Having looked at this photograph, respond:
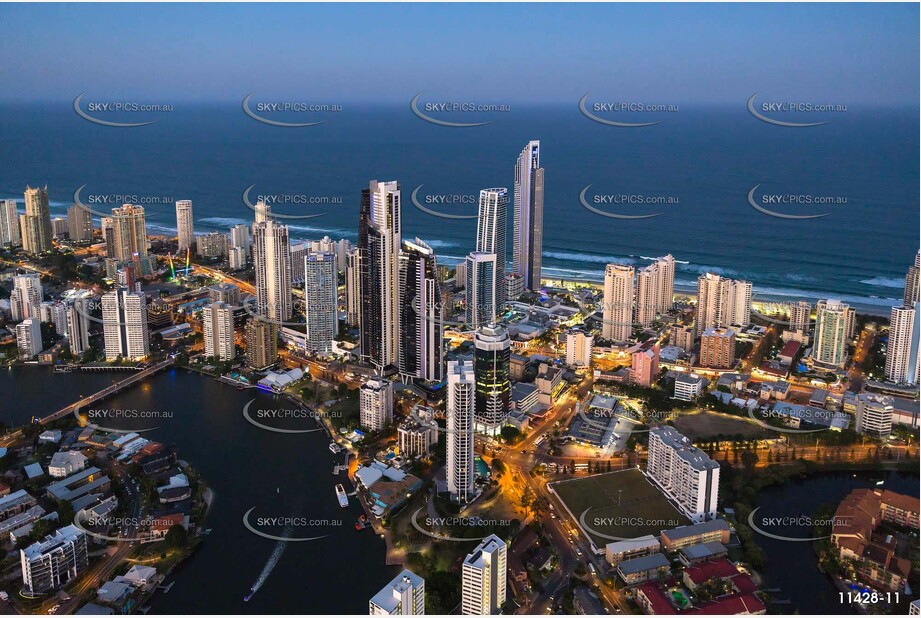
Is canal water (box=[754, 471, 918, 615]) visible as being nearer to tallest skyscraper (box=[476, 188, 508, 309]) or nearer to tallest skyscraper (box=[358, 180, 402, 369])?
tallest skyscraper (box=[358, 180, 402, 369])

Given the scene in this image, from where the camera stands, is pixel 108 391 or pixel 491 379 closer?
pixel 491 379

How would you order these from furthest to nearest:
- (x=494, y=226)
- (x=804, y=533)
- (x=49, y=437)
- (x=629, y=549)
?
(x=494, y=226) → (x=49, y=437) → (x=804, y=533) → (x=629, y=549)

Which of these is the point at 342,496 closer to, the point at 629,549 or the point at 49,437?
the point at 629,549

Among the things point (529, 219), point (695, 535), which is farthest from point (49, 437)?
point (529, 219)

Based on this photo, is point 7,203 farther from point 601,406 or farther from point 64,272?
point 601,406

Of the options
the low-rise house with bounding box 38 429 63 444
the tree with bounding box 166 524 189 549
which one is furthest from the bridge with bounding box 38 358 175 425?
the tree with bounding box 166 524 189 549
